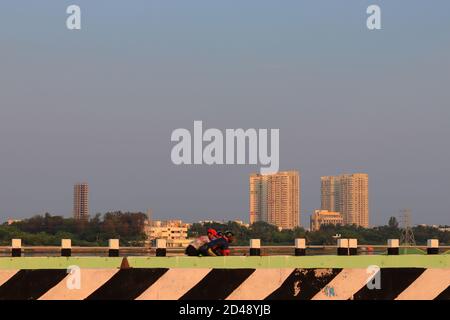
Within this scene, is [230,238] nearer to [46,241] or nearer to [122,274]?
[122,274]

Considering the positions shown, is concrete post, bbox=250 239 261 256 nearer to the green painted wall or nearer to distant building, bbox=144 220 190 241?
the green painted wall

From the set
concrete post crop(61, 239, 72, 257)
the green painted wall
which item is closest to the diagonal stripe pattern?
the green painted wall

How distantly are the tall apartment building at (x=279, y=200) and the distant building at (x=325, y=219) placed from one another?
3573 mm

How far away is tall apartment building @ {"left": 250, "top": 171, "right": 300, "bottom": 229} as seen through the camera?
457ft

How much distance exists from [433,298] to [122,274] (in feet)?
9.91

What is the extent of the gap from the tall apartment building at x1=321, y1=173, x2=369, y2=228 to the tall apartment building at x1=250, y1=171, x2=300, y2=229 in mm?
9225

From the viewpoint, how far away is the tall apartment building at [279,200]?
139 metres

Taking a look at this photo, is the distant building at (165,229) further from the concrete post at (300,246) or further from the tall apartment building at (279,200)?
the concrete post at (300,246)

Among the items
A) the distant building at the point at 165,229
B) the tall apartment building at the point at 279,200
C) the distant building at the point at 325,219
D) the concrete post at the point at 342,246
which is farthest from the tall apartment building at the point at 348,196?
the concrete post at the point at 342,246

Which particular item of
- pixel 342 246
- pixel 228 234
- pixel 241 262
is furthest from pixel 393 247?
pixel 241 262

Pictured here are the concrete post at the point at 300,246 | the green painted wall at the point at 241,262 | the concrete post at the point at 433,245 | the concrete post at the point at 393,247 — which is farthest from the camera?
the concrete post at the point at 433,245

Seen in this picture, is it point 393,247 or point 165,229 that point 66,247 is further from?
point 165,229

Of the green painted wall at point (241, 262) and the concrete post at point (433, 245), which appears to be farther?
the concrete post at point (433, 245)
